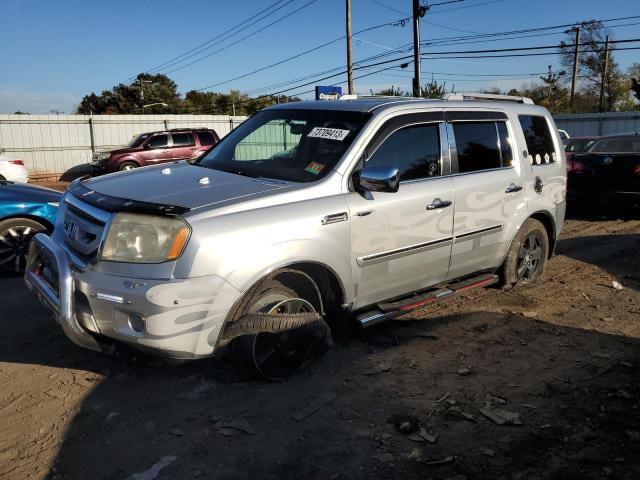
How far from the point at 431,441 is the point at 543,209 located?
327 centimetres

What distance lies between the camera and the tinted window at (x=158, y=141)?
19609mm

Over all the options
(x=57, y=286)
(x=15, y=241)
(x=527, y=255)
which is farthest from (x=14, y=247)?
(x=527, y=255)

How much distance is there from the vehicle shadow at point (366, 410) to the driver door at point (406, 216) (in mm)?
570

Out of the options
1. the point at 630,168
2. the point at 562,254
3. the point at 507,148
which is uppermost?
the point at 507,148

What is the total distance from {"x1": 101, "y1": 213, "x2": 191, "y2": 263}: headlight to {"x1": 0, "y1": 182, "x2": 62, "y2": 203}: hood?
12.0 feet

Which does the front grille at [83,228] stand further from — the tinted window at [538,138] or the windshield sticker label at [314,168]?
the tinted window at [538,138]

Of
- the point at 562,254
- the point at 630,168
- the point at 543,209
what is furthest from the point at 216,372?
the point at 630,168

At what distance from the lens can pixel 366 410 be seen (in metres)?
3.37

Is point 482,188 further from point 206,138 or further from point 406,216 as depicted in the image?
point 206,138

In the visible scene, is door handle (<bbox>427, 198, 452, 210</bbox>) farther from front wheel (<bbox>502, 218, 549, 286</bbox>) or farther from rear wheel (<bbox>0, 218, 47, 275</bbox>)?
rear wheel (<bbox>0, 218, 47, 275</bbox>)

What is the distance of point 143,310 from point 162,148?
17.5m

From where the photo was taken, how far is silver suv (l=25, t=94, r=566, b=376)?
3125mm

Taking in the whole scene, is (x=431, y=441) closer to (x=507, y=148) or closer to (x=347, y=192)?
(x=347, y=192)

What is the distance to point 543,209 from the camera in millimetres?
5496
